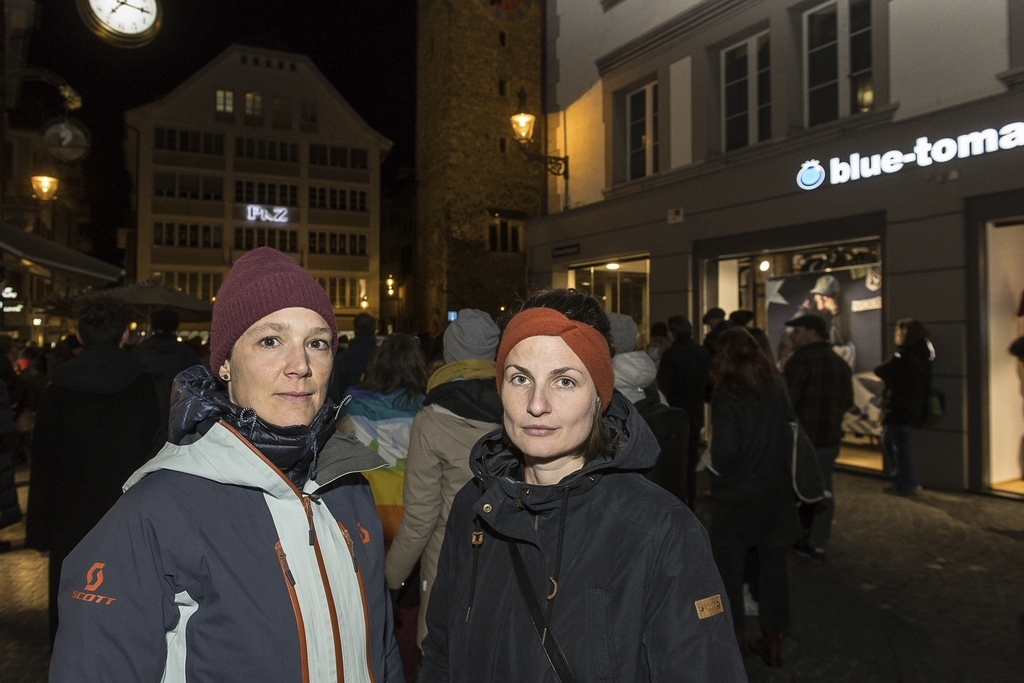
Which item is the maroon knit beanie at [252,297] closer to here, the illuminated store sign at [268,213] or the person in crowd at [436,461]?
the person in crowd at [436,461]

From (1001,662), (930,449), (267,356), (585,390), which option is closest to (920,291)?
(930,449)

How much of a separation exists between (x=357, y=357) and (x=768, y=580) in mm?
5024

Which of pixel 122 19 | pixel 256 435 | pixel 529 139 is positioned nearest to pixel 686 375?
pixel 256 435

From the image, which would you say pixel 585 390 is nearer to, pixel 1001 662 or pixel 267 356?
pixel 267 356

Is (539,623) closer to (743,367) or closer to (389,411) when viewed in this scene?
(389,411)

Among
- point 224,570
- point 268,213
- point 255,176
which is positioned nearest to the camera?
point 224,570

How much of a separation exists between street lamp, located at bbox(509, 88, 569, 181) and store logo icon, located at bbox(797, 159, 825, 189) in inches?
222

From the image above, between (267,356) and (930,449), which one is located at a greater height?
(267,356)

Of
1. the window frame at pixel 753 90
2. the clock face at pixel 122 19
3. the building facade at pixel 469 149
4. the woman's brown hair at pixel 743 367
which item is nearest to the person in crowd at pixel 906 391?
the window frame at pixel 753 90

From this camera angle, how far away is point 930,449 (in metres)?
8.42

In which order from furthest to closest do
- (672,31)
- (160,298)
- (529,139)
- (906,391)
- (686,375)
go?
(529,139) < (672,31) < (160,298) < (906,391) < (686,375)

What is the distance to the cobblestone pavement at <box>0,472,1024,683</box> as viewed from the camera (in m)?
4.18

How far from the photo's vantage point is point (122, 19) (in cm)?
809

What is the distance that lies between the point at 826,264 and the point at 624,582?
380 inches
